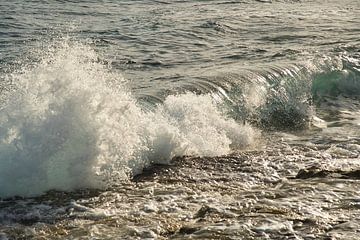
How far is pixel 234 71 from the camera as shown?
1282 cm

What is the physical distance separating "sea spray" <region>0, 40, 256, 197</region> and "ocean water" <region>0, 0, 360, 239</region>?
17mm

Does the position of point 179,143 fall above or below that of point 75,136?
below

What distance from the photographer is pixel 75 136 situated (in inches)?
305

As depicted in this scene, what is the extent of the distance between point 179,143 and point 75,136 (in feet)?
5.02

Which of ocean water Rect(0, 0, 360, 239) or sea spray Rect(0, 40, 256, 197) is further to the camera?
sea spray Rect(0, 40, 256, 197)

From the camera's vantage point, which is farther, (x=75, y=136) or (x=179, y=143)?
(x=179, y=143)

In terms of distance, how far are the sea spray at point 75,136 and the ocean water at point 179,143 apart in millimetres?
17

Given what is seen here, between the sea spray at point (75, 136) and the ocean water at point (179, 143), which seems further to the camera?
the sea spray at point (75, 136)

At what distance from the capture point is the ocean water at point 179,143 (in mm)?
6082

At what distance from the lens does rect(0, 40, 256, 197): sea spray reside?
7289mm

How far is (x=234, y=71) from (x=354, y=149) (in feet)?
14.1

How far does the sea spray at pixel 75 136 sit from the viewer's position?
7289 mm

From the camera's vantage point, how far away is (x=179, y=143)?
28.5 feet

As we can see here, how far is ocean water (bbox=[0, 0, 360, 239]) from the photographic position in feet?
20.0
